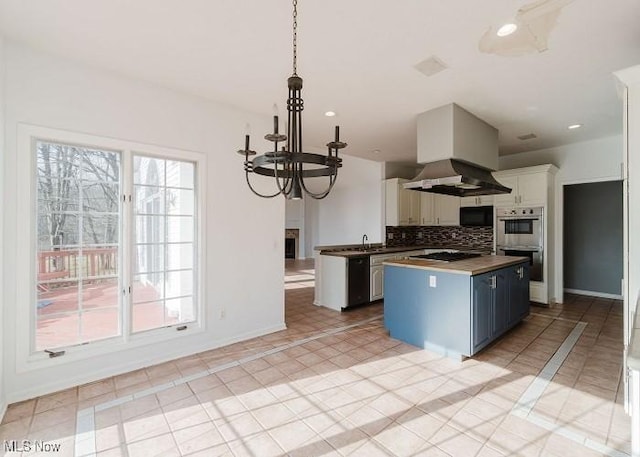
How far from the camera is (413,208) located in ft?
20.9

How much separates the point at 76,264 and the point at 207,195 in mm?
1278

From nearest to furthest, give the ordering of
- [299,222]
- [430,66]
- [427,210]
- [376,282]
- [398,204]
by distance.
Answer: [430,66], [376,282], [398,204], [427,210], [299,222]

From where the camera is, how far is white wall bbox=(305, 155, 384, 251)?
8109mm

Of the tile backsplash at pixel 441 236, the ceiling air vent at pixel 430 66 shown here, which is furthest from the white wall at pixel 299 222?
the ceiling air vent at pixel 430 66

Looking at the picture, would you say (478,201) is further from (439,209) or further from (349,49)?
(349,49)

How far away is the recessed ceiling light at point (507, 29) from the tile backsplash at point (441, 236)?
435cm

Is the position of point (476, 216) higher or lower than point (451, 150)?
lower

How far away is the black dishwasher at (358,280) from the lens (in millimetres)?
4707

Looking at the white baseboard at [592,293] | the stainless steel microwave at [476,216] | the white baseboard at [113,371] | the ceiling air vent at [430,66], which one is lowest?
the white baseboard at [113,371]

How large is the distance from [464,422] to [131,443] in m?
2.12

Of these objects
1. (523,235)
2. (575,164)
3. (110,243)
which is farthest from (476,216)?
(110,243)

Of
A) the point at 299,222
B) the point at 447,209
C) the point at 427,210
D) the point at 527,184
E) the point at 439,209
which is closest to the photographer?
the point at 527,184

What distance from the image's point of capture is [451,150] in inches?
129

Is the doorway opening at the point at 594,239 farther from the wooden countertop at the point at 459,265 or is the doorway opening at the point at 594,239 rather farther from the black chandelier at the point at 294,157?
the black chandelier at the point at 294,157
